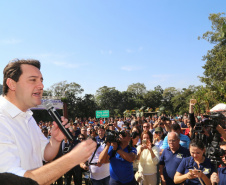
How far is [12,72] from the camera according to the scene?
1.80 meters

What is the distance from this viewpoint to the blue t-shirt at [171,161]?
443 centimetres

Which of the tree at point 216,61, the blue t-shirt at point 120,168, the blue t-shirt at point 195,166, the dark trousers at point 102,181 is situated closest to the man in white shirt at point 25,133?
the blue t-shirt at point 195,166

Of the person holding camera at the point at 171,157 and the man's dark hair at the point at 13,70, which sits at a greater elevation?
the man's dark hair at the point at 13,70

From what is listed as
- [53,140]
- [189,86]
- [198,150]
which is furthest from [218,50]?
[189,86]

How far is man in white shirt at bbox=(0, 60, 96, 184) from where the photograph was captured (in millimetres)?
1416

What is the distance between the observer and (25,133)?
1765 millimetres

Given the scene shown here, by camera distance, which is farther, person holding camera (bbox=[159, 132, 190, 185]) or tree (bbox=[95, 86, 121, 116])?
tree (bbox=[95, 86, 121, 116])

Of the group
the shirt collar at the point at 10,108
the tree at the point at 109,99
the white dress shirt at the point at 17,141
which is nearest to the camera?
the white dress shirt at the point at 17,141

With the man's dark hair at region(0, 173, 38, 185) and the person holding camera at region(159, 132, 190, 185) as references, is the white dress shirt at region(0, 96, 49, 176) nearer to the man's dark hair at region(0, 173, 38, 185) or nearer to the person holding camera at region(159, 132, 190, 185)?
the man's dark hair at region(0, 173, 38, 185)

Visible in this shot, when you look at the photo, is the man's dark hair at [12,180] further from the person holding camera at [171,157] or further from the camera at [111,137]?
the person holding camera at [171,157]

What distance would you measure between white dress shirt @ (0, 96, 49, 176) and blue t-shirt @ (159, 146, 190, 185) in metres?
3.20

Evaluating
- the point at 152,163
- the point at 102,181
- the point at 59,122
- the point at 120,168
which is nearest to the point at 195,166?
the point at 120,168

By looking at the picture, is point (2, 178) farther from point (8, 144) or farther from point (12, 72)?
point (12, 72)

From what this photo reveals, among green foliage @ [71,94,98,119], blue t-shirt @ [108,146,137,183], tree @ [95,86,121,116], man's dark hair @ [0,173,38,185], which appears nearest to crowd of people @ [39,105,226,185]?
blue t-shirt @ [108,146,137,183]
